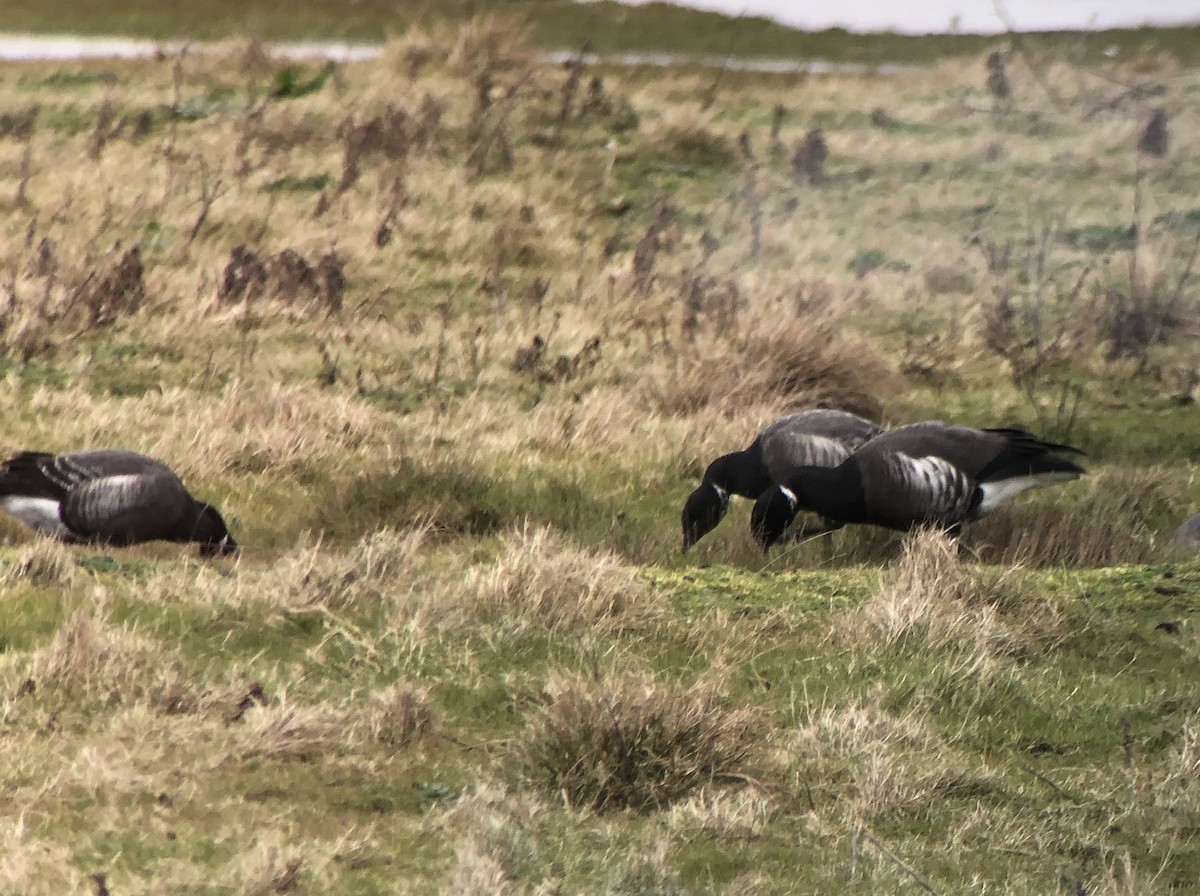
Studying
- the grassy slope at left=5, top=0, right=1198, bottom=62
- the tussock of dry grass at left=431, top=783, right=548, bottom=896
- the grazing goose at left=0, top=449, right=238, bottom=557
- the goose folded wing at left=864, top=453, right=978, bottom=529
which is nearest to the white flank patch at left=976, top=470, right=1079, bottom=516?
the goose folded wing at left=864, top=453, right=978, bottom=529

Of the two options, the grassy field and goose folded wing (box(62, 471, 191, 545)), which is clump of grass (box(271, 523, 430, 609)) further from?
goose folded wing (box(62, 471, 191, 545))

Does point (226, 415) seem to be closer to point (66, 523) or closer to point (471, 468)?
point (471, 468)

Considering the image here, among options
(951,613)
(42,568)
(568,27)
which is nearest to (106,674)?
(42,568)

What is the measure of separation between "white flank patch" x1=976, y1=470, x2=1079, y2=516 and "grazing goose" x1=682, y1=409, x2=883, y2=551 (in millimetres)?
718

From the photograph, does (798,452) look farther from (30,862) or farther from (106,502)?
(30,862)

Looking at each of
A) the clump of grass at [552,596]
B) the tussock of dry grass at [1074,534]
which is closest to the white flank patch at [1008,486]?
the tussock of dry grass at [1074,534]

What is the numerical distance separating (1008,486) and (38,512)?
439 cm

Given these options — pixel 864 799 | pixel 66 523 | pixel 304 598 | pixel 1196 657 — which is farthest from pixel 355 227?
pixel 864 799

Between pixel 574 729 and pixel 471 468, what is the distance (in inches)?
155

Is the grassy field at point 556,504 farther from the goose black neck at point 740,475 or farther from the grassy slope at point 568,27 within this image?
the grassy slope at point 568,27

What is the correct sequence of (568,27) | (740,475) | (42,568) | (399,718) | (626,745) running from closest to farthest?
(626,745), (399,718), (42,568), (740,475), (568,27)

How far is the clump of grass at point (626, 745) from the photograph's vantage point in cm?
483

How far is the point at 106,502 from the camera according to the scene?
725 cm

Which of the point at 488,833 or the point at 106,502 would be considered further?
the point at 106,502
